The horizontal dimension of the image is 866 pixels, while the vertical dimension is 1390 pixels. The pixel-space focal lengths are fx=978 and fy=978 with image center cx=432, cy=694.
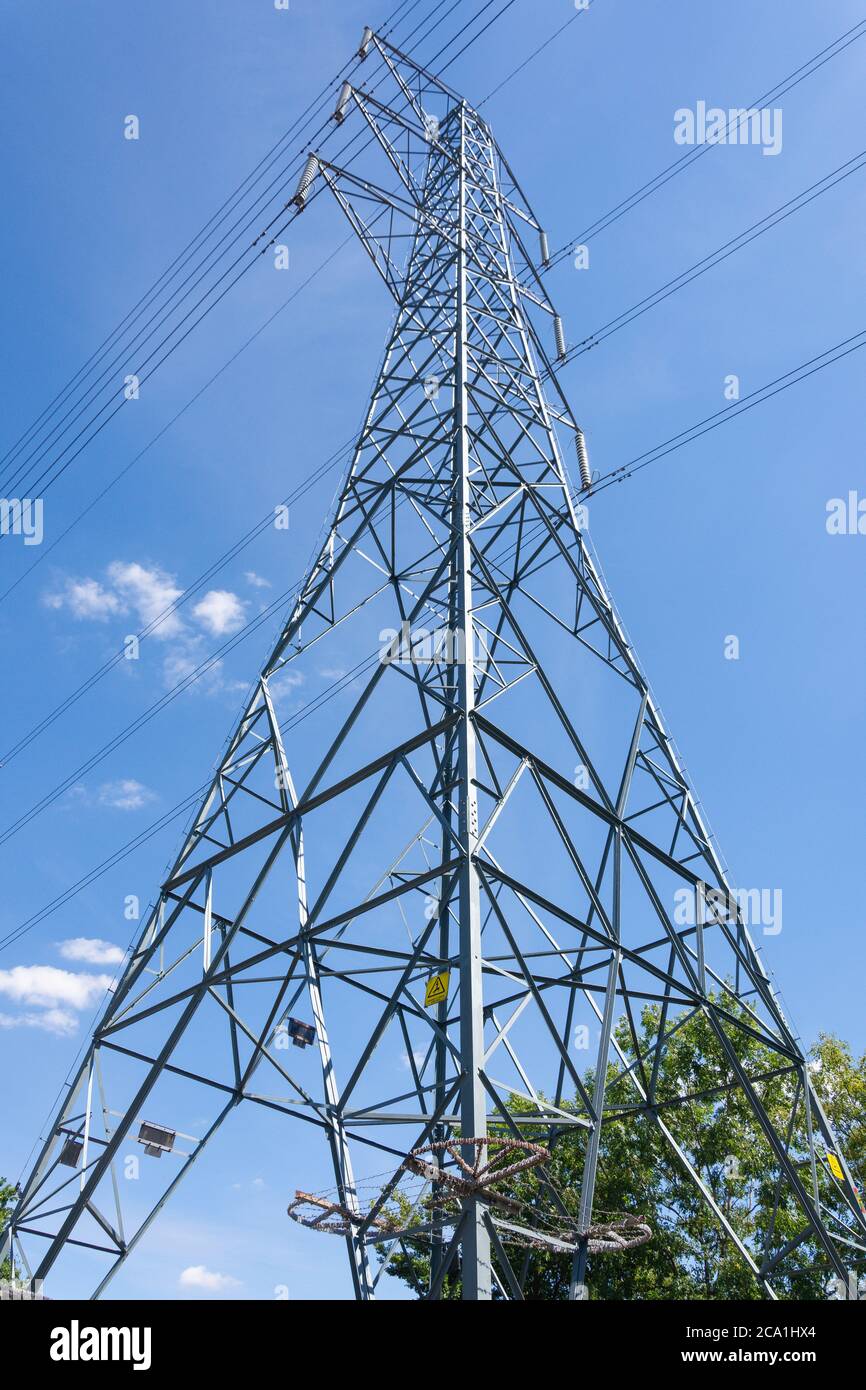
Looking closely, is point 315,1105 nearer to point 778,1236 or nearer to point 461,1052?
point 461,1052

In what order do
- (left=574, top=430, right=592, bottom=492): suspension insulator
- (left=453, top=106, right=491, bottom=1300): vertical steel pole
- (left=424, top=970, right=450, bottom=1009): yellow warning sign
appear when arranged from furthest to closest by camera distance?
(left=574, top=430, right=592, bottom=492): suspension insulator → (left=424, top=970, right=450, bottom=1009): yellow warning sign → (left=453, top=106, right=491, bottom=1300): vertical steel pole

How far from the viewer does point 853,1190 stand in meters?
13.9

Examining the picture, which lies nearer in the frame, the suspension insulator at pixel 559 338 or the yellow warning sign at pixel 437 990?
the yellow warning sign at pixel 437 990

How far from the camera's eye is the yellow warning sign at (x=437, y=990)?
10719 mm

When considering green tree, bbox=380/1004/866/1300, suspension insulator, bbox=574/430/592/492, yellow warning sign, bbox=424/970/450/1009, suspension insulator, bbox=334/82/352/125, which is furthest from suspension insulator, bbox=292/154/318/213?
green tree, bbox=380/1004/866/1300

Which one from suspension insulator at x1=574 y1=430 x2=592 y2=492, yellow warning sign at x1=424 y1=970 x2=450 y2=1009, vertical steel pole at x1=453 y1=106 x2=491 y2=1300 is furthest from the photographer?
suspension insulator at x1=574 y1=430 x2=592 y2=492

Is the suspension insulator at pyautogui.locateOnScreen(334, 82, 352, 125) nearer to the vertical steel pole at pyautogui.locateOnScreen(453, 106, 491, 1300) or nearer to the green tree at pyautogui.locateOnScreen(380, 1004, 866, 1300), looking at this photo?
the vertical steel pole at pyautogui.locateOnScreen(453, 106, 491, 1300)

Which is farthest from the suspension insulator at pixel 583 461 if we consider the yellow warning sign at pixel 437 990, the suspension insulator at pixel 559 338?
the yellow warning sign at pixel 437 990

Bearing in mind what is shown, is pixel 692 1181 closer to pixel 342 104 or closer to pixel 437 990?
pixel 437 990

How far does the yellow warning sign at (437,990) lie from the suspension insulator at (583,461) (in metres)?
11.8

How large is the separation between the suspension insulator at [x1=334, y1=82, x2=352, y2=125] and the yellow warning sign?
17645mm

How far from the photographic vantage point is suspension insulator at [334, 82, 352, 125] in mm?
19984

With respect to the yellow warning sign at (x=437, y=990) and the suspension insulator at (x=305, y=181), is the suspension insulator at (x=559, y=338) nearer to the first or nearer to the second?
the suspension insulator at (x=305, y=181)
